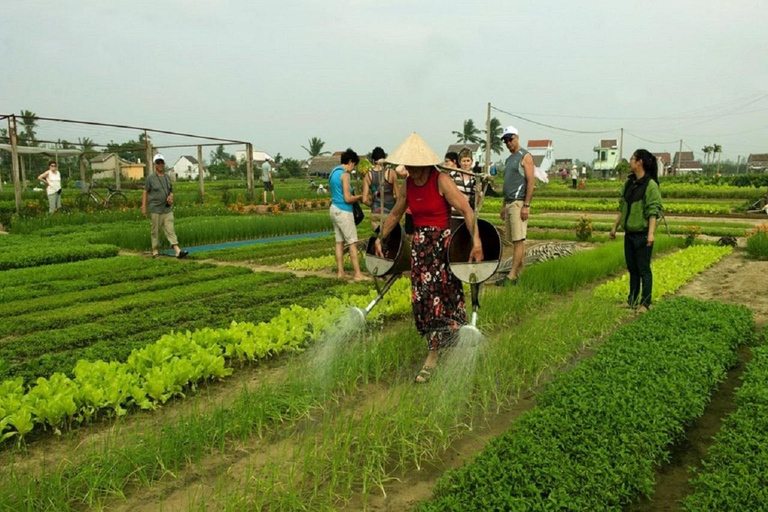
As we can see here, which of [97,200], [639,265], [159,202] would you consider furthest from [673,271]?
[97,200]

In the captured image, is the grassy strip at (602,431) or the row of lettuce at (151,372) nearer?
the grassy strip at (602,431)

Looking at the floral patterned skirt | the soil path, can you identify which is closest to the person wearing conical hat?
the floral patterned skirt

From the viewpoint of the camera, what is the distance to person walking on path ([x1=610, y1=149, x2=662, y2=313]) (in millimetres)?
6867

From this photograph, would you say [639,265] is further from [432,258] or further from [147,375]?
[147,375]

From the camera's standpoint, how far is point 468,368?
446 centimetres

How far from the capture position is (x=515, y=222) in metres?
8.19

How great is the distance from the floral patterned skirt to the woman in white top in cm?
1540

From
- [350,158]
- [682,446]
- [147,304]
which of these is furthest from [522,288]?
[147,304]

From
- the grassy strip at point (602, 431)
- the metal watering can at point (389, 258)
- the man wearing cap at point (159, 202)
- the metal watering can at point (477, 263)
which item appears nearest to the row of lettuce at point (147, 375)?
the metal watering can at point (389, 258)

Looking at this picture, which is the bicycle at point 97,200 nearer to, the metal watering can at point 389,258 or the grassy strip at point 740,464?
the metal watering can at point 389,258

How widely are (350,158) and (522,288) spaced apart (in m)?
2.98

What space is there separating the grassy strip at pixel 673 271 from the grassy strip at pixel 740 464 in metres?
3.96

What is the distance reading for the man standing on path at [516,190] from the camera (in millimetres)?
7867

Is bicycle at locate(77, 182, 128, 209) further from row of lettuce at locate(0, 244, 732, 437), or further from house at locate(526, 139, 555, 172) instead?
house at locate(526, 139, 555, 172)
